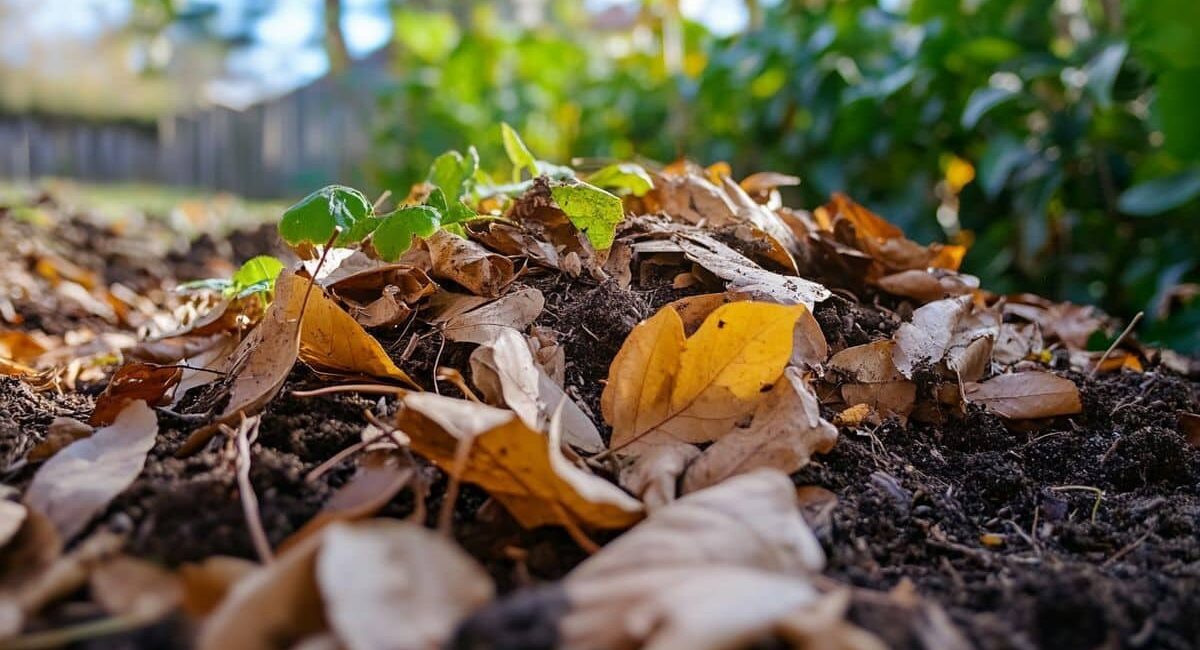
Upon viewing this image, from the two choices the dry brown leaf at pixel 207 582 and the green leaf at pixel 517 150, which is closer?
the dry brown leaf at pixel 207 582

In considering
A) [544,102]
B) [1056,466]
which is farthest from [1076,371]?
[544,102]

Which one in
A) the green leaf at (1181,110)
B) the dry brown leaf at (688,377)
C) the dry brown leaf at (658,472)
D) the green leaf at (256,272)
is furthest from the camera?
the green leaf at (1181,110)

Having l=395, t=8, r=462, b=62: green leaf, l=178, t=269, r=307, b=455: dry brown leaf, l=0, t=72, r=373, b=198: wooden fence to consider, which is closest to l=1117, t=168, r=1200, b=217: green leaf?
l=178, t=269, r=307, b=455: dry brown leaf

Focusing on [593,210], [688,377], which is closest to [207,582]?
[688,377]

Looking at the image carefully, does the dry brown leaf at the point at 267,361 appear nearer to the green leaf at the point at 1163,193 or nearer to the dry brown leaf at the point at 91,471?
the dry brown leaf at the point at 91,471

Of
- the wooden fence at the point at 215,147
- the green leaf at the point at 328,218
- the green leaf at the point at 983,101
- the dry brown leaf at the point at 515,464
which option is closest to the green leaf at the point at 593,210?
the green leaf at the point at 328,218

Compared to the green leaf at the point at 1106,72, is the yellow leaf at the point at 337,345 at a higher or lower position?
lower

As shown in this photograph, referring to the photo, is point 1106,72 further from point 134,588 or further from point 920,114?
point 134,588
